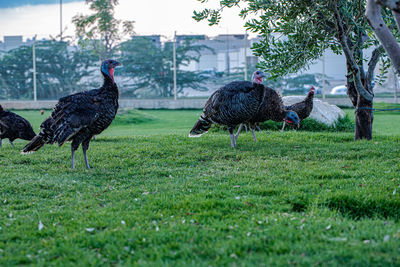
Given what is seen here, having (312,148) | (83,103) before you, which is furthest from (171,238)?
(312,148)

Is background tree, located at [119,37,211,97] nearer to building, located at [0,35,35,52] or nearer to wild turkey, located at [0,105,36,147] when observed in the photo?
building, located at [0,35,35,52]

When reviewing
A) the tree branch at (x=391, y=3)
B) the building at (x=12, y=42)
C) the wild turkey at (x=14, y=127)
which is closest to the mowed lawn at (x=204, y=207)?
the wild turkey at (x=14, y=127)

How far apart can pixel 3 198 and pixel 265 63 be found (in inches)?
174

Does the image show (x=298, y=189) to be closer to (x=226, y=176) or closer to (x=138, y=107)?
(x=226, y=176)

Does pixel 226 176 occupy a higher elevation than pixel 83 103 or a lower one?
lower

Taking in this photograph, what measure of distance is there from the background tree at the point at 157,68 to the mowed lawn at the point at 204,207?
1311 centimetres

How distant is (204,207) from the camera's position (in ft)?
14.1

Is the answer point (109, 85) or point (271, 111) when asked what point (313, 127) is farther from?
point (109, 85)

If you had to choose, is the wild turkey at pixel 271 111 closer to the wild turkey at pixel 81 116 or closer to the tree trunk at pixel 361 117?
the tree trunk at pixel 361 117

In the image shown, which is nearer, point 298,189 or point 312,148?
point 298,189

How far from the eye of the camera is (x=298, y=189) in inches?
193

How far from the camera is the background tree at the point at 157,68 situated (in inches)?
806

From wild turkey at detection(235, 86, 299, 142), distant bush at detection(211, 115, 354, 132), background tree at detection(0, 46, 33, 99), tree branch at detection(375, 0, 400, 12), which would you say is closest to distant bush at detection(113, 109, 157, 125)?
distant bush at detection(211, 115, 354, 132)

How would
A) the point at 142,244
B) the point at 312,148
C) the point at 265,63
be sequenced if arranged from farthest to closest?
the point at 312,148 → the point at 265,63 → the point at 142,244
